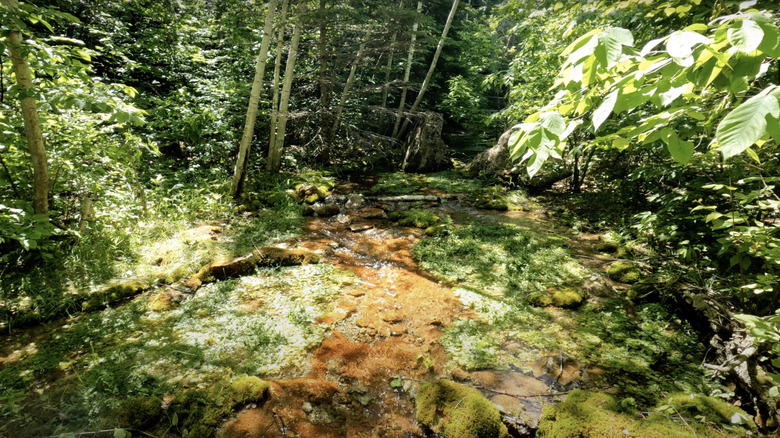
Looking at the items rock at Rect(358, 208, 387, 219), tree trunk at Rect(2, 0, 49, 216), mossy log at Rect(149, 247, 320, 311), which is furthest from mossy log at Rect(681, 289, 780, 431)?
tree trunk at Rect(2, 0, 49, 216)

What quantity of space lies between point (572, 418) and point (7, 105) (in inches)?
324

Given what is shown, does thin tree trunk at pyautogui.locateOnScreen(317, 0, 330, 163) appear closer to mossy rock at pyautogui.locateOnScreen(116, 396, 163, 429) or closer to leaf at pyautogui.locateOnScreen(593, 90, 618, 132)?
mossy rock at pyautogui.locateOnScreen(116, 396, 163, 429)

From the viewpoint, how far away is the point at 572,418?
2.77 m

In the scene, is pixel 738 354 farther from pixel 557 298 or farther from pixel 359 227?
pixel 359 227

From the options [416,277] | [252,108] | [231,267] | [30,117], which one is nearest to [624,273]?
[416,277]

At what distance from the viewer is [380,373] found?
361cm

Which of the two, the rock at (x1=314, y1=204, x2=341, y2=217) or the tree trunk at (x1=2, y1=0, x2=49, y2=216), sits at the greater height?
the tree trunk at (x1=2, y1=0, x2=49, y2=216)

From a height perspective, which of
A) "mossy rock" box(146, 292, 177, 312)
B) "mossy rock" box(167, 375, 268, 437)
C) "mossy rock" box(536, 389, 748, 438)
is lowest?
"mossy rock" box(146, 292, 177, 312)

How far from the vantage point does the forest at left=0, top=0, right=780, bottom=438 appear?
1839mm

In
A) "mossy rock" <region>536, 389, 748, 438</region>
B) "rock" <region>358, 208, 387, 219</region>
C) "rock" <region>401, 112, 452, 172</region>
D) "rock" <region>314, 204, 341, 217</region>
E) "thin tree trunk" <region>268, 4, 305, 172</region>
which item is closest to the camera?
"mossy rock" <region>536, 389, 748, 438</region>

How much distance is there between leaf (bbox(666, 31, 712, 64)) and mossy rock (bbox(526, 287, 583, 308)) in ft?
14.6

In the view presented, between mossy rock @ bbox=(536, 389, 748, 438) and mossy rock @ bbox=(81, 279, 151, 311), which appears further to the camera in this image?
mossy rock @ bbox=(81, 279, 151, 311)

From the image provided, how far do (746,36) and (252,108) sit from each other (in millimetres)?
8406

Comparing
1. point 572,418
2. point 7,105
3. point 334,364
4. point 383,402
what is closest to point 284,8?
point 7,105
